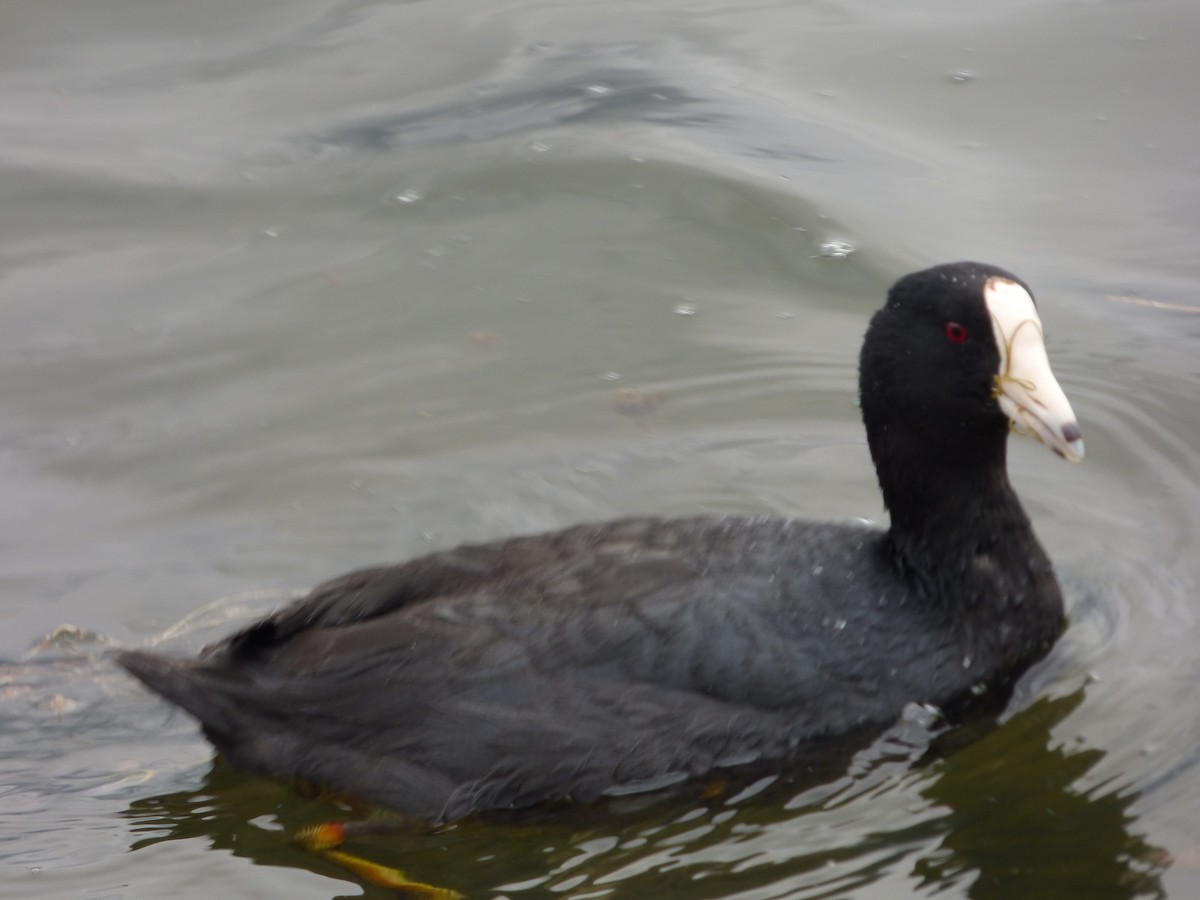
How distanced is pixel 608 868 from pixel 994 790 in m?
0.90

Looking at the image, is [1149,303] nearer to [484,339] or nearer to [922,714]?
[484,339]

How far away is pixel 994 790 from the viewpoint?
365 cm

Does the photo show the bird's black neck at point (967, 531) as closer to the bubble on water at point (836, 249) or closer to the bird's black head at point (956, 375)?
the bird's black head at point (956, 375)

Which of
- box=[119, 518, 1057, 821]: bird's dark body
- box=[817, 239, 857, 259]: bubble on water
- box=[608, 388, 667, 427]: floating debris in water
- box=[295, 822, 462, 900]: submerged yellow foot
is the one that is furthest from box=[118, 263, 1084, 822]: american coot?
box=[817, 239, 857, 259]: bubble on water

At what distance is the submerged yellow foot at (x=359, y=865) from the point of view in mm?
3498

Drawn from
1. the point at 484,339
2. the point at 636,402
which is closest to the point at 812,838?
the point at 636,402

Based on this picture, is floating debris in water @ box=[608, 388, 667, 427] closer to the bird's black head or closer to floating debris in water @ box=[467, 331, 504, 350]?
floating debris in water @ box=[467, 331, 504, 350]

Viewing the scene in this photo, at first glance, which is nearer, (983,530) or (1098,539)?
(983,530)

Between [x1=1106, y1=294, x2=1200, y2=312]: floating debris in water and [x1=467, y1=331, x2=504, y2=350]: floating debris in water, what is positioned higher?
[x1=467, y1=331, x2=504, y2=350]: floating debris in water

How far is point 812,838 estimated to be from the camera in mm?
3516

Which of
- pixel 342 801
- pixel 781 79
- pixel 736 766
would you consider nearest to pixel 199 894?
pixel 342 801

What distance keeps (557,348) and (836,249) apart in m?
1.22

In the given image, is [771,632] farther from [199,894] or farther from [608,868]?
[199,894]

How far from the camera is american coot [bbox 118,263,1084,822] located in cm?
353
